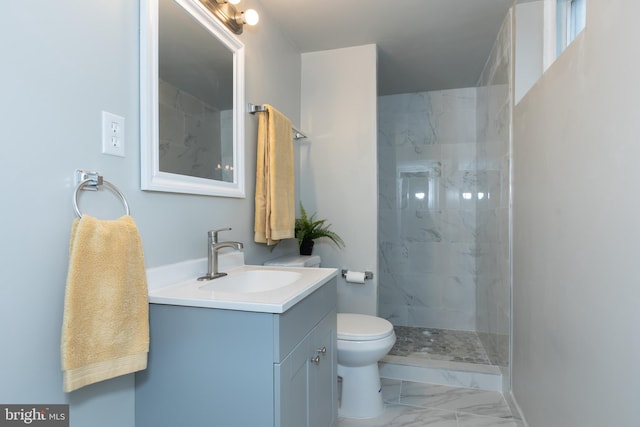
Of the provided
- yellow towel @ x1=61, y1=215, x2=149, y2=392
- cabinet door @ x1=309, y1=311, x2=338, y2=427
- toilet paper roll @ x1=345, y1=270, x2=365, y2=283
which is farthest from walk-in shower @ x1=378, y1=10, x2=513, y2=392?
yellow towel @ x1=61, y1=215, x2=149, y2=392

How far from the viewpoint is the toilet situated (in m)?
1.80

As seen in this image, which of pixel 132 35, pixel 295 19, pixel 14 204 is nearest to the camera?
pixel 14 204

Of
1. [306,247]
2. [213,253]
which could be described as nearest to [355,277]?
[306,247]

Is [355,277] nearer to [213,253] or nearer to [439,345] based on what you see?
[439,345]

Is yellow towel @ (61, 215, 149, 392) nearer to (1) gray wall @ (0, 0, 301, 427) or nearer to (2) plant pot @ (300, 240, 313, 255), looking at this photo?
(1) gray wall @ (0, 0, 301, 427)

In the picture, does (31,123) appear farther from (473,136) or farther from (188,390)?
(473,136)

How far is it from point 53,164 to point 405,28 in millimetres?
2061

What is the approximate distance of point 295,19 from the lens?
206 centimetres

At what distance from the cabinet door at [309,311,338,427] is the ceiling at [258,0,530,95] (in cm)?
170

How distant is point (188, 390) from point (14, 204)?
0.67 meters

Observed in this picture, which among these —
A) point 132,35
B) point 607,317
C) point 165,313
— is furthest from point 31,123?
point 607,317

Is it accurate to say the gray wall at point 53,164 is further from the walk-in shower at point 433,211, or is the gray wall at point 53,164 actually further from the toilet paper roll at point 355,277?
the walk-in shower at point 433,211

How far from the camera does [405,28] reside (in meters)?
2.15

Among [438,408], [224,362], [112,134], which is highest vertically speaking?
[112,134]
